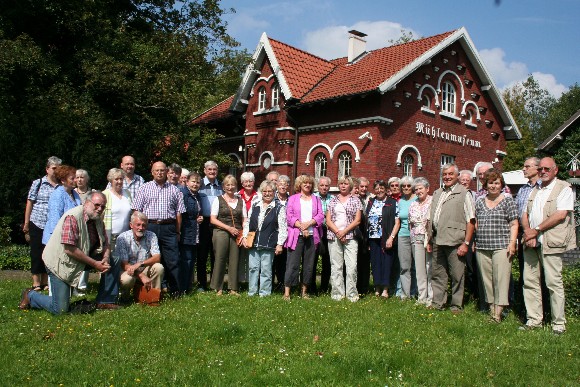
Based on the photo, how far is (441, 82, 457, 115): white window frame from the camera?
911 inches

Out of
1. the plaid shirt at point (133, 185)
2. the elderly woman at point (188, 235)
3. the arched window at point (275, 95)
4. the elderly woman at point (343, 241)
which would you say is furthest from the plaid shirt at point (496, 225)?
the arched window at point (275, 95)

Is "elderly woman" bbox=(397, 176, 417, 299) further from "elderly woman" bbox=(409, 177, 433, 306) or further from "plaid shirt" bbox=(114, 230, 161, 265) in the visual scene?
"plaid shirt" bbox=(114, 230, 161, 265)

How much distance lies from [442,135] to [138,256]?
671 inches

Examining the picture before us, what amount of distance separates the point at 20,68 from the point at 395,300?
13.1 metres

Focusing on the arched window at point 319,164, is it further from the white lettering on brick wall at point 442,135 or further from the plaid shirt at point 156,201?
the plaid shirt at point 156,201

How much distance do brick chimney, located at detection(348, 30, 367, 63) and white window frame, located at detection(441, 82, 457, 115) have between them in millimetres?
4108

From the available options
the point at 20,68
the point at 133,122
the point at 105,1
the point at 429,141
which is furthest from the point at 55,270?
the point at 429,141

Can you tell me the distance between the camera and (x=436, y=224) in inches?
317

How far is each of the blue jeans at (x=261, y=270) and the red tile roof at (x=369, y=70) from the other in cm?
1131

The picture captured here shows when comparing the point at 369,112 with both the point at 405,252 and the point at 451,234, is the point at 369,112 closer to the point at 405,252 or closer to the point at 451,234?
the point at 405,252

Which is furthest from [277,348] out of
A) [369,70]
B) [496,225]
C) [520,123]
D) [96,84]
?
[520,123]

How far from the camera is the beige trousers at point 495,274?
726 cm

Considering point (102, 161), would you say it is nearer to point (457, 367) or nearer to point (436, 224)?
point (436, 224)

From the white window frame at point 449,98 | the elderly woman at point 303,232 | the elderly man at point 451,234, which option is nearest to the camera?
the elderly man at point 451,234
